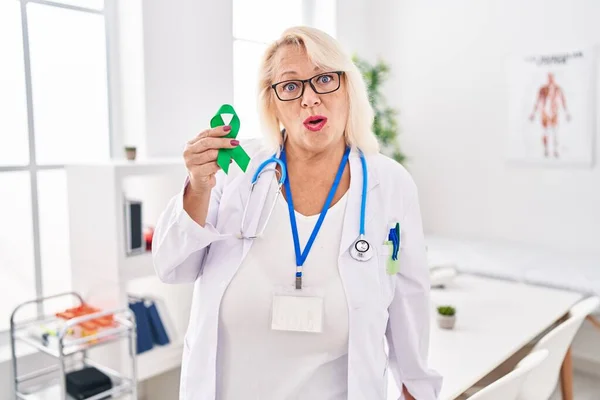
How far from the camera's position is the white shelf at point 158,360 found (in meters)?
2.56

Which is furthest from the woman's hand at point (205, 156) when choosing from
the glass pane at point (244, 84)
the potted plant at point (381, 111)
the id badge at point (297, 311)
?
the potted plant at point (381, 111)

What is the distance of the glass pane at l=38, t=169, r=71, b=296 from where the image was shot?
2773 mm

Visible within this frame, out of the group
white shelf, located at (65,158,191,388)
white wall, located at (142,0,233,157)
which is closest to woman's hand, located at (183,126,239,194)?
white shelf, located at (65,158,191,388)

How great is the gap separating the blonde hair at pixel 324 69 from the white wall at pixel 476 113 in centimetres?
307

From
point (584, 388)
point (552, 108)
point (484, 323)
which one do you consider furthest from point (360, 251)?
point (552, 108)

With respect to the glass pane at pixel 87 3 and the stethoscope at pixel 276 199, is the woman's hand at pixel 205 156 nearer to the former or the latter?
the stethoscope at pixel 276 199

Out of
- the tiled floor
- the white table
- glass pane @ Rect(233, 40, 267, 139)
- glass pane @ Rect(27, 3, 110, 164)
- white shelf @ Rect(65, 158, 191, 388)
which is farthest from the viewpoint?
glass pane @ Rect(233, 40, 267, 139)

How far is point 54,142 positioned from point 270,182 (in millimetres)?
1939

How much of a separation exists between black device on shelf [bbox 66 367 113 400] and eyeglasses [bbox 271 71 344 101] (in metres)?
1.59

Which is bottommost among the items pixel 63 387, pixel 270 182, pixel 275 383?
pixel 63 387

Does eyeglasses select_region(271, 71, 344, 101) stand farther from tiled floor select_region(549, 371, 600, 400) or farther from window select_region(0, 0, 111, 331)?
tiled floor select_region(549, 371, 600, 400)

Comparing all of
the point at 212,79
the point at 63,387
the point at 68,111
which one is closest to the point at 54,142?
the point at 68,111

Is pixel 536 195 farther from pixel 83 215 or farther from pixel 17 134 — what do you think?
pixel 17 134

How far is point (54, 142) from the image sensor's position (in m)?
2.82
